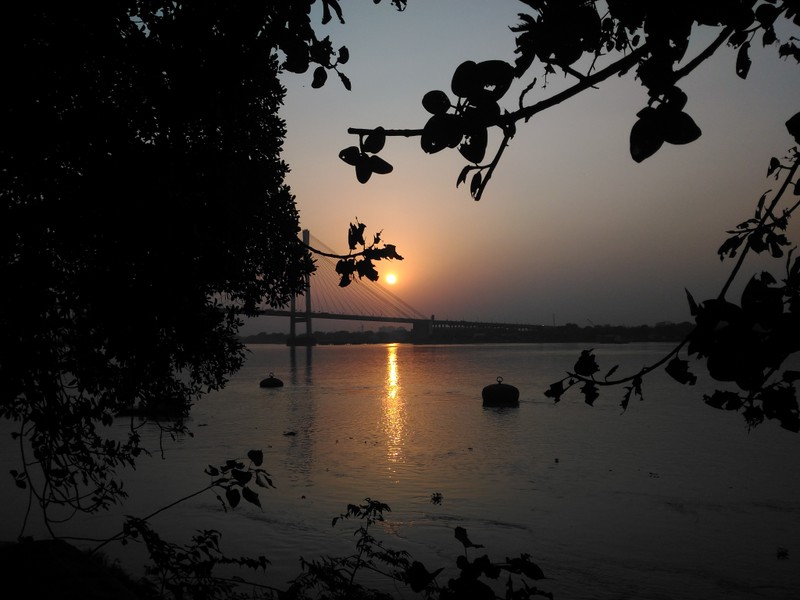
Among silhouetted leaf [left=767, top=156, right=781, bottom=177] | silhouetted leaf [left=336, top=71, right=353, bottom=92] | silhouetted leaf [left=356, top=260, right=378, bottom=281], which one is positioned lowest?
silhouetted leaf [left=356, top=260, right=378, bottom=281]

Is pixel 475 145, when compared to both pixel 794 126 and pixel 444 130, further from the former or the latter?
pixel 794 126

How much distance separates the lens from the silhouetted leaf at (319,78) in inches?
104

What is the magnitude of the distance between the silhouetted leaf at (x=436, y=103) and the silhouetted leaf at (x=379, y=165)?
0.40 meters

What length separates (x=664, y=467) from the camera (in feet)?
72.5

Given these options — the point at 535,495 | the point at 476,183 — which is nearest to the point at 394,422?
the point at 535,495

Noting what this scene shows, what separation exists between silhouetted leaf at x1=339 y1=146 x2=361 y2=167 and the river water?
6.94 m

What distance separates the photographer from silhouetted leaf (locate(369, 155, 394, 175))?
5.65ft

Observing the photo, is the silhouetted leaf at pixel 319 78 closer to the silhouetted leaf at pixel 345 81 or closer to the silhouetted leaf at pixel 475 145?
the silhouetted leaf at pixel 345 81

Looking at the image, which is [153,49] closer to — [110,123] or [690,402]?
[110,123]

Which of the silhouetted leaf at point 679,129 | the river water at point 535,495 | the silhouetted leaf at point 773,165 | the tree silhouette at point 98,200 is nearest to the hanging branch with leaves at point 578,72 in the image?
the silhouetted leaf at point 679,129

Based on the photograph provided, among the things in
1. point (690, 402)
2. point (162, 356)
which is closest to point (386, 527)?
point (162, 356)

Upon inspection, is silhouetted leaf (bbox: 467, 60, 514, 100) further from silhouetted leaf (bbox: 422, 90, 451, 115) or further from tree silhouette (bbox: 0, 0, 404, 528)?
tree silhouette (bbox: 0, 0, 404, 528)

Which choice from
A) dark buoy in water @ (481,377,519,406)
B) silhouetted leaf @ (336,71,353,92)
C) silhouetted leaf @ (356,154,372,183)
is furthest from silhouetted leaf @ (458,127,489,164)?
dark buoy in water @ (481,377,519,406)

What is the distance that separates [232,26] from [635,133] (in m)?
1.54
